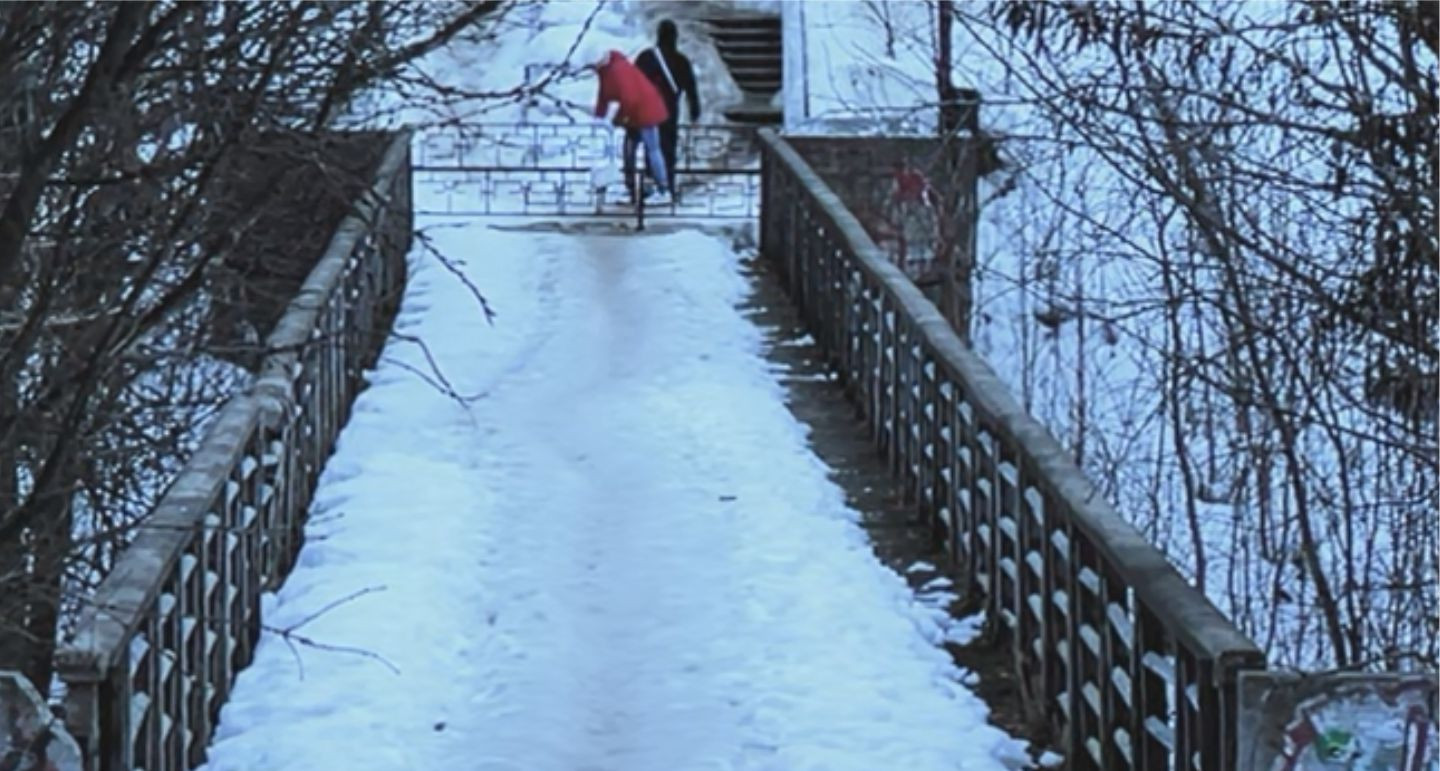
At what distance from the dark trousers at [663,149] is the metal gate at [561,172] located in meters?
0.20

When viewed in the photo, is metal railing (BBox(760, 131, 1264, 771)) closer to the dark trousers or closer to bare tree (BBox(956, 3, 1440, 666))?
bare tree (BBox(956, 3, 1440, 666))

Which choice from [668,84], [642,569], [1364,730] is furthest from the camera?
[668,84]

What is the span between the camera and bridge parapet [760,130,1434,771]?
5969 millimetres

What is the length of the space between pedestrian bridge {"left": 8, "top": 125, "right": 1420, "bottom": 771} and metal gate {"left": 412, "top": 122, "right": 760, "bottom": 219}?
5.94 metres

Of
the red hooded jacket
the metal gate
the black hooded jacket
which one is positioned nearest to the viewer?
the red hooded jacket

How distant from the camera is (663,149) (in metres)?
21.5

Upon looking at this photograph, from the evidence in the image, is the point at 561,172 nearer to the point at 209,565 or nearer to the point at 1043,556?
the point at 1043,556

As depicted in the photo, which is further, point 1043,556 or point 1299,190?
point 1299,190

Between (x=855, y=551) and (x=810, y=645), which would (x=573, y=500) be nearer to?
(x=855, y=551)

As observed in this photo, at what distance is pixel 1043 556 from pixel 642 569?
229 cm

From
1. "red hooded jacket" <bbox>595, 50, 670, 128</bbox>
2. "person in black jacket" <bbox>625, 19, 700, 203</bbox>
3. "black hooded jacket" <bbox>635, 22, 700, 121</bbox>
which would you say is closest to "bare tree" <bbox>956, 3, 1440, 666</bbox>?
"red hooded jacket" <bbox>595, 50, 670, 128</bbox>

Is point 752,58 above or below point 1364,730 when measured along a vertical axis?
above

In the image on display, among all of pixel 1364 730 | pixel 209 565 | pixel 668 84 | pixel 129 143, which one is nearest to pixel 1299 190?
pixel 1364 730

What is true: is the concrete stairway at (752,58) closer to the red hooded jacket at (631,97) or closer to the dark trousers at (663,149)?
the dark trousers at (663,149)
